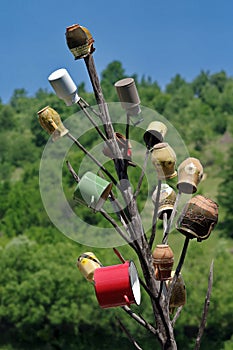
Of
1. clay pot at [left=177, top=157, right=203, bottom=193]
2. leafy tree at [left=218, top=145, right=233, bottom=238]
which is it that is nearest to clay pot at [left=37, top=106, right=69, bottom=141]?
clay pot at [left=177, top=157, right=203, bottom=193]

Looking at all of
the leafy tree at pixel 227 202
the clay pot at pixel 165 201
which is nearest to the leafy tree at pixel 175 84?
the leafy tree at pixel 227 202

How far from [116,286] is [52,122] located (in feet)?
2.60

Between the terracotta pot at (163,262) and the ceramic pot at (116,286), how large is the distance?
121 mm

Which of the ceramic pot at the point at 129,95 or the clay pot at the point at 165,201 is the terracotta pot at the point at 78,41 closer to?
the ceramic pot at the point at 129,95

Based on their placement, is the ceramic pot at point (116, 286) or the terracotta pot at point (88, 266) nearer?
the ceramic pot at point (116, 286)

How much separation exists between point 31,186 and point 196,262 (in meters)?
17.8

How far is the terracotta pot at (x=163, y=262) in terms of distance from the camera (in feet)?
9.30

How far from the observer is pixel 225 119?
48906mm

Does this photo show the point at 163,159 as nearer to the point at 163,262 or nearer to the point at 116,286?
the point at 163,262

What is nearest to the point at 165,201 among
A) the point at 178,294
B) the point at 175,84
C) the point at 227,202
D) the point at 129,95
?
the point at 178,294

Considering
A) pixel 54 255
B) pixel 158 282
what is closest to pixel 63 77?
pixel 158 282

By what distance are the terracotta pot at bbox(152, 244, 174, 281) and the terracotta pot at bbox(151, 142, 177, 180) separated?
35 centimetres

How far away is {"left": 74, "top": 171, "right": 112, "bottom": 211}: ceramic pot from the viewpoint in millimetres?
2758

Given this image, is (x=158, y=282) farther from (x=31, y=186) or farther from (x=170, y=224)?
(x=31, y=186)
